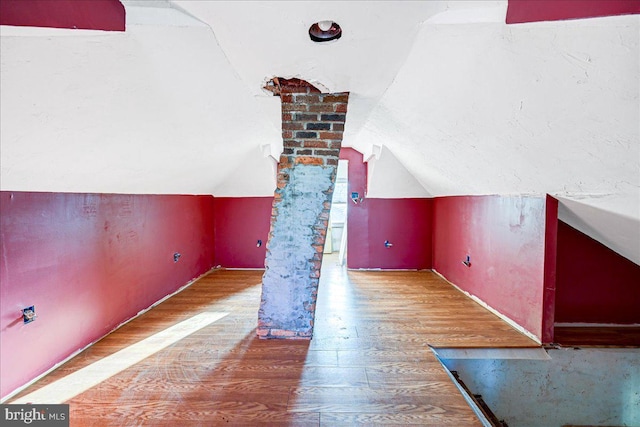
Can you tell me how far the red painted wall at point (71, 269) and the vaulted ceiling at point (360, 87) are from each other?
204 millimetres

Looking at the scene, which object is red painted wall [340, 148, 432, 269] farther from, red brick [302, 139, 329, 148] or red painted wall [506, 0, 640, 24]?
red painted wall [506, 0, 640, 24]

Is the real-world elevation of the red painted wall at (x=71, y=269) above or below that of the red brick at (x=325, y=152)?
below

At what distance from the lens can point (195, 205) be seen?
4430 millimetres

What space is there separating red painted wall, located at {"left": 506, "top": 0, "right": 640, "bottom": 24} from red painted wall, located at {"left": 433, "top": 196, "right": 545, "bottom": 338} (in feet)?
5.62

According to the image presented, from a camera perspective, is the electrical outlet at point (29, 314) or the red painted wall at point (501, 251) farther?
the red painted wall at point (501, 251)

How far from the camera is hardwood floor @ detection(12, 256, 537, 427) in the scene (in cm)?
173

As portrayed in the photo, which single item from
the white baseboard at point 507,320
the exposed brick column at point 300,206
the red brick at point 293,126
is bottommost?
the white baseboard at point 507,320

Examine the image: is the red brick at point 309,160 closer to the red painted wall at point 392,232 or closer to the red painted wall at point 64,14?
the red painted wall at point 64,14

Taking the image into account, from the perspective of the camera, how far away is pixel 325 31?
154 cm

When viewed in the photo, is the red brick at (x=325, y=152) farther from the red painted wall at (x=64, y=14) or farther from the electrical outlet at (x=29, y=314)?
the electrical outlet at (x=29, y=314)

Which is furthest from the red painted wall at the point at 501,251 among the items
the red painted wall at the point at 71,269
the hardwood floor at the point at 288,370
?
the red painted wall at the point at 71,269

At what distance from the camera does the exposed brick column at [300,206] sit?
2270 millimetres

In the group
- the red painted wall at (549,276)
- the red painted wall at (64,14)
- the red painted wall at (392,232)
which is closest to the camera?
the red painted wall at (64,14)

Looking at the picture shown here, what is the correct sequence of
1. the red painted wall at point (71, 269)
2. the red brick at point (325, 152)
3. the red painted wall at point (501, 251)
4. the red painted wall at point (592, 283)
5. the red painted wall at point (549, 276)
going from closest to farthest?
the red painted wall at point (71, 269)
the red brick at point (325, 152)
the red painted wall at point (549, 276)
the red painted wall at point (501, 251)
the red painted wall at point (592, 283)
